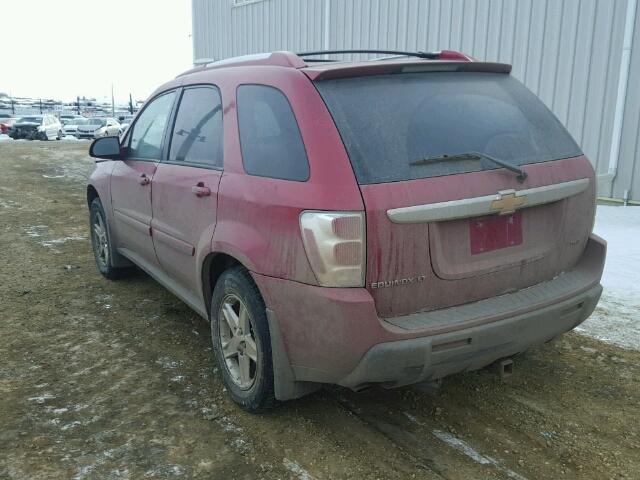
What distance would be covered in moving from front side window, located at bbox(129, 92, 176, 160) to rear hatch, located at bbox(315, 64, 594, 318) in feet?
5.59

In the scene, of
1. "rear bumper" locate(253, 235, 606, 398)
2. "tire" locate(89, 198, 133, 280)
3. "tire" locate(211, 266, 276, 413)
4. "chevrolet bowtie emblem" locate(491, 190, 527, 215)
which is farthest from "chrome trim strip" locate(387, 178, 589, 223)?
"tire" locate(89, 198, 133, 280)

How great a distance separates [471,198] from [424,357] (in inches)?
27.2

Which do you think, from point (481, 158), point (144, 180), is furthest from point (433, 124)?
point (144, 180)

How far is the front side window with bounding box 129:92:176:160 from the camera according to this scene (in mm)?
3936

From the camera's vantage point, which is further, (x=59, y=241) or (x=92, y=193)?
(x=59, y=241)

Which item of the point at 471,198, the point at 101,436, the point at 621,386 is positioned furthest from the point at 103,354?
the point at 621,386

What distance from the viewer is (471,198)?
2.46m

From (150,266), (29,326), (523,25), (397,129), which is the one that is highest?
(523,25)

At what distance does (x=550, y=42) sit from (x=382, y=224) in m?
6.89

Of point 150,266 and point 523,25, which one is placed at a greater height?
point 523,25

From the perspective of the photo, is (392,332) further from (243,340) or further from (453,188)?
(243,340)

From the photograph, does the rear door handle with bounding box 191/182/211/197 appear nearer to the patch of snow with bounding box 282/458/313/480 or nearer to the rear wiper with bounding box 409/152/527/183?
the rear wiper with bounding box 409/152/527/183

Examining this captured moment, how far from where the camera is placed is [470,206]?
2441 mm

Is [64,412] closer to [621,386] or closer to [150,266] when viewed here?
[150,266]
